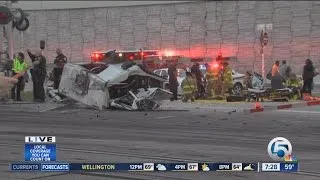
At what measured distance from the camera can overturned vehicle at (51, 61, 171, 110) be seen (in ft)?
58.0

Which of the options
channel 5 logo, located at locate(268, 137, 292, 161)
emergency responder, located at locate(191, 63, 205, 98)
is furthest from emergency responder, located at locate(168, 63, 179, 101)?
channel 5 logo, located at locate(268, 137, 292, 161)

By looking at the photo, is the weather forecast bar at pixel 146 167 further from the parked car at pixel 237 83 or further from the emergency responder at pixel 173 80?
the parked car at pixel 237 83

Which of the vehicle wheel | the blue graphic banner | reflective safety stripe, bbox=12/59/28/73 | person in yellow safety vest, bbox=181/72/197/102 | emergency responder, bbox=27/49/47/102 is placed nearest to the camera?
the blue graphic banner

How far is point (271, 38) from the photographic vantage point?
118ft

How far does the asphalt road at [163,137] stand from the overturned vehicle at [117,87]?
0.60 metres

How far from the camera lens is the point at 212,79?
73.4 ft

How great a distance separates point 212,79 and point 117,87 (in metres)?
5.55

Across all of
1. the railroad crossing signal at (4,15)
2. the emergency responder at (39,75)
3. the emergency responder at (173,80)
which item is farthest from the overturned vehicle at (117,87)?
the emergency responder at (173,80)

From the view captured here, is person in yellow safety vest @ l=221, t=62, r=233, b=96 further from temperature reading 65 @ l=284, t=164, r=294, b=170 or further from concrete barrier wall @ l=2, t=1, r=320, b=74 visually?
temperature reading 65 @ l=284, t=164, r=294, b=170

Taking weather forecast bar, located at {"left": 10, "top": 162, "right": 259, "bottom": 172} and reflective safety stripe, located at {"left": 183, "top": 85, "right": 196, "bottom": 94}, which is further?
reflective safety stripe, located at {"left": 183, "top": 85, "right": 196, "bottom": 94}

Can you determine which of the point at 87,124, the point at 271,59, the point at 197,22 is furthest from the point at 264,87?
the point at 197,22

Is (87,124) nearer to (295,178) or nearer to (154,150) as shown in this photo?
(154,150)

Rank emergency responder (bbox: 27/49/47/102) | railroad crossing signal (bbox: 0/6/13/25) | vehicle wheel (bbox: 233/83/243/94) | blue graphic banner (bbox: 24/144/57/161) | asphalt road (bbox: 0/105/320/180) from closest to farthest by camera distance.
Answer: blue graphic banner (bbox: 24/144/57/161), asphalt road (bbox: 0/105/320/180), railroad crossing signal (bbox: 0/6/13/25), emergency responder (bbox: 27/49/47/102), vehicle wheel (bbox: 233/83/243/94)

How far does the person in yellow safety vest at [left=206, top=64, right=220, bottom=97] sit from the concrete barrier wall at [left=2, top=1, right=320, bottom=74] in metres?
13.6
